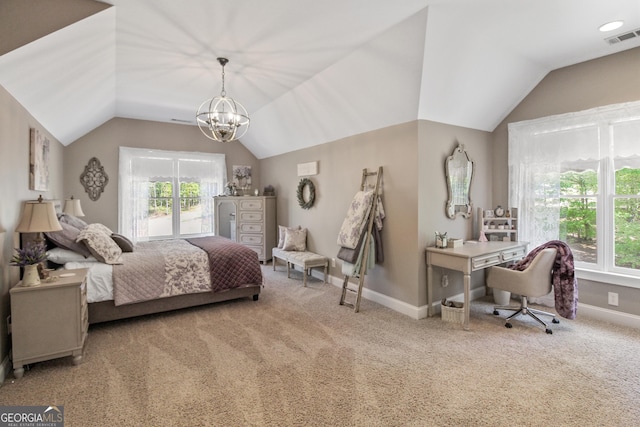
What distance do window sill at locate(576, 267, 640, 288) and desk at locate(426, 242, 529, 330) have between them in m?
0.60

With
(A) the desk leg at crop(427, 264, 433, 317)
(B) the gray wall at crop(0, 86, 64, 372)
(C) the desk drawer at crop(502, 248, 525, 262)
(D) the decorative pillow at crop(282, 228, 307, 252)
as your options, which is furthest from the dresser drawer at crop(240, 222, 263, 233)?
(C) the desk drawer at crop(502, 248, 525, 262)

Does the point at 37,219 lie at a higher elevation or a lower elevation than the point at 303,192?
lower

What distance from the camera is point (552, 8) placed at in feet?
8.59

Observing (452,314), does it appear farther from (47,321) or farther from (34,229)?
(34,229)

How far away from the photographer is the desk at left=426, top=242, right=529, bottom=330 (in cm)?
329

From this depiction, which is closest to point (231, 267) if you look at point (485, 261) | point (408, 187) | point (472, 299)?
point (408, 187)

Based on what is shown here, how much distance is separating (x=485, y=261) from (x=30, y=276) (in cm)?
410

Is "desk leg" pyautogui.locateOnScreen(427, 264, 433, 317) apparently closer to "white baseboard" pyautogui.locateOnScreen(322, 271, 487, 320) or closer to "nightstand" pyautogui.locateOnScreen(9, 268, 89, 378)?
"white baseboard" pyautogui.locateOnScreen(322, 271, 487, 320)

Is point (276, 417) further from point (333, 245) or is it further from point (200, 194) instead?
point (200, 194)

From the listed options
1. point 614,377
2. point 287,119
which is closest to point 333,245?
point 287,119

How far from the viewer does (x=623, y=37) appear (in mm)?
3059

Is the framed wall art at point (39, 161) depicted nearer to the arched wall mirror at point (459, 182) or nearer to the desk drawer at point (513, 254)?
the arched wall mirror at point (459, 182)

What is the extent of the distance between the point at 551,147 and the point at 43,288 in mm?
5260

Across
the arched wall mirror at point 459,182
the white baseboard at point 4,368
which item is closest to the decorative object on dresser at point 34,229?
the white baseboard at point 4,368
